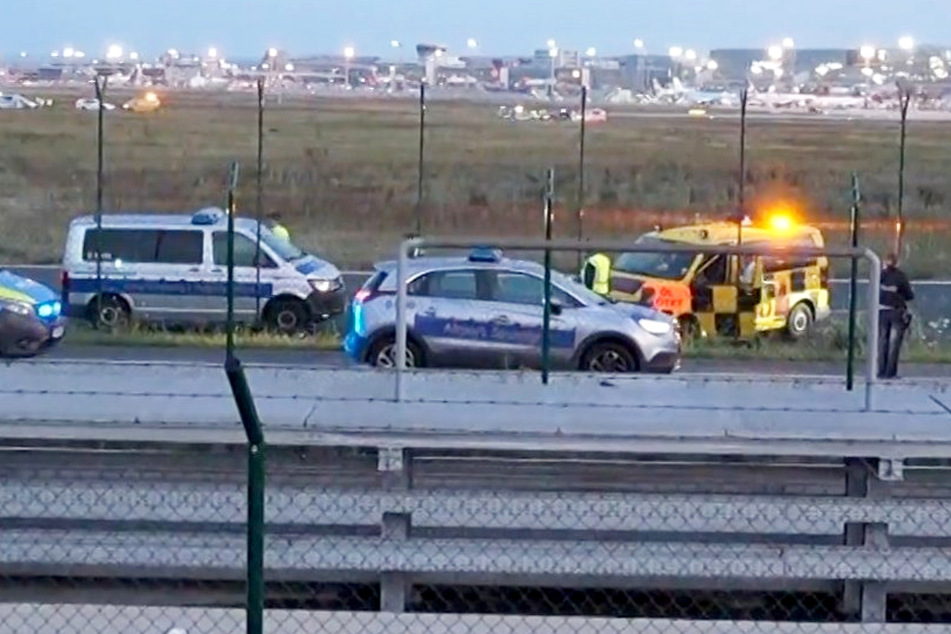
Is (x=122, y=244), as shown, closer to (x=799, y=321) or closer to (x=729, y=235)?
(x=729, y=235)

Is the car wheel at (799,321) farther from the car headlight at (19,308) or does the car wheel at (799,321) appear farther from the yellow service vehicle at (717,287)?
the car headlight at (19,308)

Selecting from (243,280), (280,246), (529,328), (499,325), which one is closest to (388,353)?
(499,325)

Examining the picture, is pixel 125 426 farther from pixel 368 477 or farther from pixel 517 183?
pixel 517 183

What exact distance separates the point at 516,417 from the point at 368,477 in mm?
1088

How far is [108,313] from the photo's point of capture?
67.8 ft

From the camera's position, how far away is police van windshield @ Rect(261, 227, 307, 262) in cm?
2130

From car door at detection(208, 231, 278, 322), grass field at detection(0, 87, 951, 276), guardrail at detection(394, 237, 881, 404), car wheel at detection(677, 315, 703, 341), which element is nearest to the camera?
guardrail at detection(394, 237, 881, 404)

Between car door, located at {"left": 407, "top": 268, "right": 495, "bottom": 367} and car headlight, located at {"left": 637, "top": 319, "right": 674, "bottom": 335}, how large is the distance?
1.43 m

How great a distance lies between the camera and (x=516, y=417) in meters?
9.20

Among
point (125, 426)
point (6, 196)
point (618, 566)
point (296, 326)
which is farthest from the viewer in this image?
point (6, 196)

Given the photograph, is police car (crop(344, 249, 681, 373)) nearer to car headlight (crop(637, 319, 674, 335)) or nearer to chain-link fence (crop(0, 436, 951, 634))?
car headlight (crop(637, 319, 674, 335))

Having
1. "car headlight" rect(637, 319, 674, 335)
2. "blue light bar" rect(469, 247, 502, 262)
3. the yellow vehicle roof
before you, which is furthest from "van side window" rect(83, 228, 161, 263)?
"car headlight" rect(637, 319, 674, 335)

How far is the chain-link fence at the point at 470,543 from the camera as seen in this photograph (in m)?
7.59

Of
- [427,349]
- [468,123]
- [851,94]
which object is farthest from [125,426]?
[851,94]
